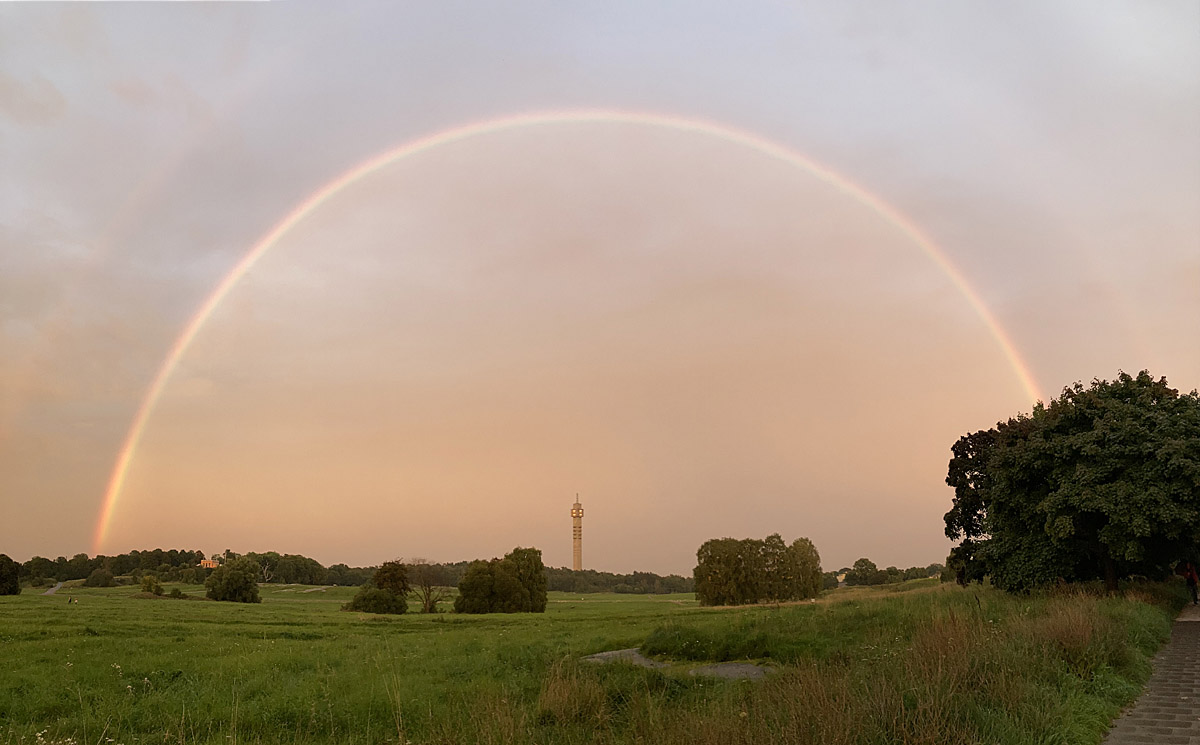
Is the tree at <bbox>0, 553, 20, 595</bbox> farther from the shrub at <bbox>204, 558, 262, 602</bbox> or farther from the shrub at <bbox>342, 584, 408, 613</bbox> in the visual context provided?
the shrub at <bbox>342, 584, 408, 613</bbox>

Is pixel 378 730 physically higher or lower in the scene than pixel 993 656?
lower

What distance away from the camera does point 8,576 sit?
70.2 m

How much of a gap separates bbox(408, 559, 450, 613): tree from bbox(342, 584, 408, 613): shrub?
11.4 ft

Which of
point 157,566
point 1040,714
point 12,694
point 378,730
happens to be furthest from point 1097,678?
point 157,566

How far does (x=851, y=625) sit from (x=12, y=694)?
24438mm

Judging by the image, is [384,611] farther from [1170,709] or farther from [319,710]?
[1170,709]

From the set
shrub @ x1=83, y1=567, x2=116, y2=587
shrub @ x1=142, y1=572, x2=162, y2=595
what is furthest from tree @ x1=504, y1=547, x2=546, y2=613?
shrub @ x1=83, y1=567, x2=116, y2=587

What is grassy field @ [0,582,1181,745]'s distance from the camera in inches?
323

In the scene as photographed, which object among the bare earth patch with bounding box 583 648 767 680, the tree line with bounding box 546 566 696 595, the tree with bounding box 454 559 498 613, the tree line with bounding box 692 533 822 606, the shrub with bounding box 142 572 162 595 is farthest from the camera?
the tree line with bounding box 546 566 696 595

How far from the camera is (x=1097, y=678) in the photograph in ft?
39.2

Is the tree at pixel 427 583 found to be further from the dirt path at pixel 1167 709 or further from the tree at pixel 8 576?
the dirt path at pixel 1167 709

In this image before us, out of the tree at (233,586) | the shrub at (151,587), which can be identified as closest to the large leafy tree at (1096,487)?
the tree at (233,586)

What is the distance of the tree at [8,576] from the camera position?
69.7 metres

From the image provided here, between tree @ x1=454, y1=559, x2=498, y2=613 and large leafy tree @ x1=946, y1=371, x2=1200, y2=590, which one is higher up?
large leafy tree @ x1=946, y1=371, x2=1200, y2=590
